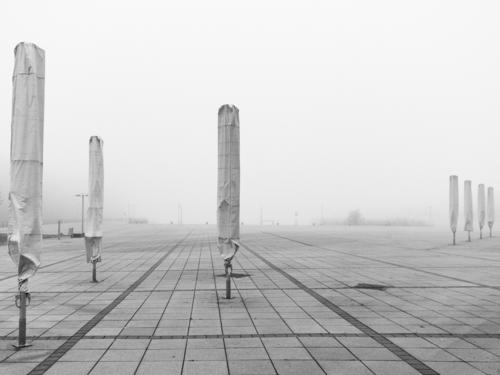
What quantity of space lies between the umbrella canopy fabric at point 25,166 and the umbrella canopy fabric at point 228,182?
15.4 feet

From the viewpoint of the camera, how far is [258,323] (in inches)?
323

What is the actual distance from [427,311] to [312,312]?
2.41 meters

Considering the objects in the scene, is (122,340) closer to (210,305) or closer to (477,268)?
(210,305)

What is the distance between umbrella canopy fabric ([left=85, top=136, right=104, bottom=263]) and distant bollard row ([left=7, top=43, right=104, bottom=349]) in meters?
6.54

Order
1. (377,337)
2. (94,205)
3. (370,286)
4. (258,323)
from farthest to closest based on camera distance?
(94,205), (370,286), (258,323), (377,337)

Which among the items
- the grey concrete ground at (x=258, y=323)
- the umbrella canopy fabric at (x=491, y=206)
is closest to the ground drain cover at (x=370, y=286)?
the grey concrete ground at (x=258, y=323)

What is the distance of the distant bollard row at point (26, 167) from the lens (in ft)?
22.8

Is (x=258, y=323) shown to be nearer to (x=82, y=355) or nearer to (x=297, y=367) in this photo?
(x=297, y=367)

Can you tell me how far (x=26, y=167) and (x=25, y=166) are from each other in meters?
0.02

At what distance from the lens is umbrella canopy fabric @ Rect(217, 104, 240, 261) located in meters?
11.0

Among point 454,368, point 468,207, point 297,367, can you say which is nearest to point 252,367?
point 297,367

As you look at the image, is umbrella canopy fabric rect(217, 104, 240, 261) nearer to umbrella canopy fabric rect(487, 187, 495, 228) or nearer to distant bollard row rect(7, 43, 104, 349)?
distant bollard row rect(7, 43, 104, 349)

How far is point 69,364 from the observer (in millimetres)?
5996

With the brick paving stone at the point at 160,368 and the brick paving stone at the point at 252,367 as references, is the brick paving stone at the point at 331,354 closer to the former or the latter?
the brick paving stone at the point at 252,367
